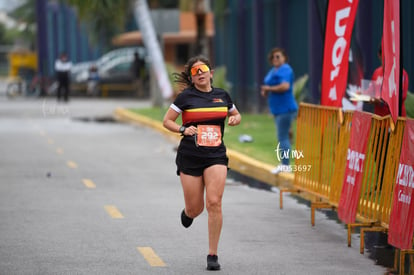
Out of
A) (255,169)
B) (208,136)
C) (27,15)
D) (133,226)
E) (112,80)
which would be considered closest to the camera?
(208,136)

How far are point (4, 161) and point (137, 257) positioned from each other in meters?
10.9

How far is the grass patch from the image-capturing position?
2019 cm

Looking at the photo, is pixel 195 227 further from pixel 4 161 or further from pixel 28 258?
pixel 4 161

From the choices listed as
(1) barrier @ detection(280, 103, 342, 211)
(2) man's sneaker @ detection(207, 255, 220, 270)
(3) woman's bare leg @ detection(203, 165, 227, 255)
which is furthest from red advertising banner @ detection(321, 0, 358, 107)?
(2) man's sneaker @ detection(207, 255, 220, 270)

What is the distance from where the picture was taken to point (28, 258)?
1066 cm

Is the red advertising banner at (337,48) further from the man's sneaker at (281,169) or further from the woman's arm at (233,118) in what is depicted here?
the woman's arm at (233,118)

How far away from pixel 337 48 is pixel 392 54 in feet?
8.41

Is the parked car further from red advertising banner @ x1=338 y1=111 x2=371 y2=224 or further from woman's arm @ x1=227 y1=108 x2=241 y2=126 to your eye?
woman's arm @ x1=227 y1=108 x2=241 y2=126

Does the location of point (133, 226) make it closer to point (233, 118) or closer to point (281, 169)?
point (233, 118)

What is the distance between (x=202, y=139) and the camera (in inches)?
406

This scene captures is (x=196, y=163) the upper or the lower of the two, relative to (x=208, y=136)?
lower

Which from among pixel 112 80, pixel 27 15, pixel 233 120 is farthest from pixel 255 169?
pixel 27 15

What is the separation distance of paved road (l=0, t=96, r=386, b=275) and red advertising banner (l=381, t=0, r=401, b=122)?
1.49 meters

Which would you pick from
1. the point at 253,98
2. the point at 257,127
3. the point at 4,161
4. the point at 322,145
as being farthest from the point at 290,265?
the point at 253,98
